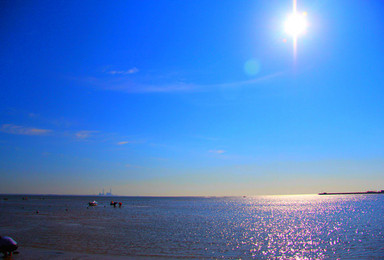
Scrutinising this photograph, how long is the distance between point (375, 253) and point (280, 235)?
37.9 feet

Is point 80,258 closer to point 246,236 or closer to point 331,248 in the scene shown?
point 246,236

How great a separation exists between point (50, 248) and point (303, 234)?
96.9 feet

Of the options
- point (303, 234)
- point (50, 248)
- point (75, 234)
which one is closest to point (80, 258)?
point (50, 248)

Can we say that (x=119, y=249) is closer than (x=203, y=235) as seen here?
Yes

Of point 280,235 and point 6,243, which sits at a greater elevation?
point 6,243

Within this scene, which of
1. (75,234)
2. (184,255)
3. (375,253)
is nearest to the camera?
(184,255)

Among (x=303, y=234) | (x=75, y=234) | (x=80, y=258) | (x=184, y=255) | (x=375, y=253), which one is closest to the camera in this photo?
(x=80, y=258)

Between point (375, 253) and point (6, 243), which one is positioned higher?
point (6, 243)

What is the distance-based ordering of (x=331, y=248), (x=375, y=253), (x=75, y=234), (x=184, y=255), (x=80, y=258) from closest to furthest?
(x=80, y=258) → (x=184, y=255) → (x=375, y=253) → (x=331, y=248) → (x=75, y=234)

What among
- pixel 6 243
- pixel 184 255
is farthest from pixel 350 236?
pixel 6 243

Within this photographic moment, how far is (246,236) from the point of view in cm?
3303

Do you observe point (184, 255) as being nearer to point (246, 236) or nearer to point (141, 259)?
point (141, 259)

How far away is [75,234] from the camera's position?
32.4 m

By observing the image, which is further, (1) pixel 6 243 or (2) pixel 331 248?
(2) pixel 331 248
